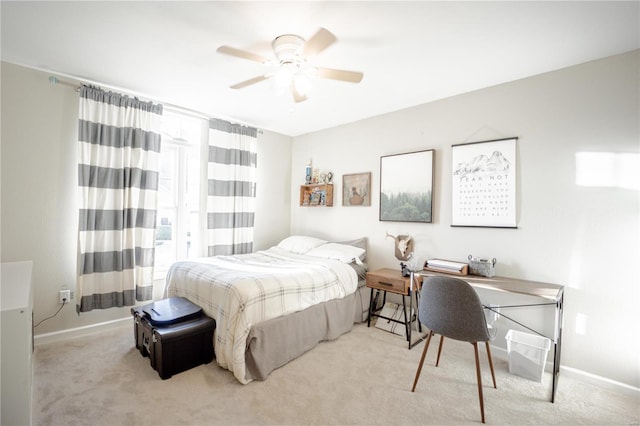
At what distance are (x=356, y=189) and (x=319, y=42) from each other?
226cm

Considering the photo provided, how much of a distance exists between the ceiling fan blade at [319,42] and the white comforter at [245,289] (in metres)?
1.75

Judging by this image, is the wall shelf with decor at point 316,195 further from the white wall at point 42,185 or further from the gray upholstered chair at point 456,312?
the white wall at point 42,185

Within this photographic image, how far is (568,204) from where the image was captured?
2.30 meters

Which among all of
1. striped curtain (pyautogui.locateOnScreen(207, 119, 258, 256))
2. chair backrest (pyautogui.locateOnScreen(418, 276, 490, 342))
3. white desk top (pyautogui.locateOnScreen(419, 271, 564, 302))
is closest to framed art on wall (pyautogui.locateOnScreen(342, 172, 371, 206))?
striped curtain (pyautogui.locateOnScreen(207, 119, 258, 256))

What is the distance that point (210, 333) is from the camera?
2273 millimetres

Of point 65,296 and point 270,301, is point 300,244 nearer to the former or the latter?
point 270,301

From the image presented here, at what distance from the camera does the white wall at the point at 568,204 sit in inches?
82.0

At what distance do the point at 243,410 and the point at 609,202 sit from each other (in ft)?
10.1

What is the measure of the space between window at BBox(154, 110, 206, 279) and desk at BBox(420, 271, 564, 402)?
9.60 feet

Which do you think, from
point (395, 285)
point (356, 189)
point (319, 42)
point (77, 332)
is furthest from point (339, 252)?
point (77, 332)

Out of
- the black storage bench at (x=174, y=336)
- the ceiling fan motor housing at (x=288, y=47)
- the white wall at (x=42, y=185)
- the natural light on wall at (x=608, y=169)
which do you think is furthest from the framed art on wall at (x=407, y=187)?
the white wall at (x=42, y=185)

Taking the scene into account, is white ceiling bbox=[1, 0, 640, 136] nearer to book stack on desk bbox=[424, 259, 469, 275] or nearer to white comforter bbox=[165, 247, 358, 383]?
book stack on desk bbox=[424, 259, 469, 275]

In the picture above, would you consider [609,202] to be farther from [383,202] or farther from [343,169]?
[343,169]

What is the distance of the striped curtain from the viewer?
3662 millimetres
